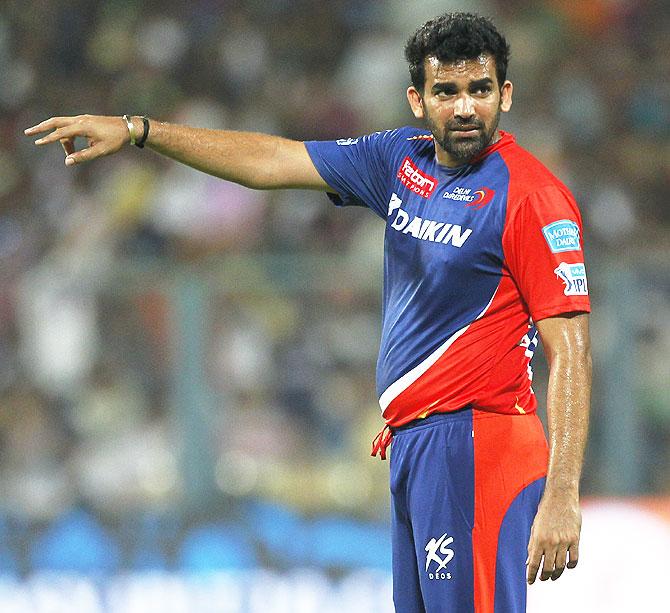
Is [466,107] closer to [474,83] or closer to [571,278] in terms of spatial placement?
[474,83]

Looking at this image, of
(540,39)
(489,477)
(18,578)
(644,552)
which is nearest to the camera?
(489,477)

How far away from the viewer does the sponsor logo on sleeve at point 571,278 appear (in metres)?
3.47

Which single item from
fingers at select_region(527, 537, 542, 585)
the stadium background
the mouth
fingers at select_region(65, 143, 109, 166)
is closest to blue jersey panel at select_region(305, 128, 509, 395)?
the mouth

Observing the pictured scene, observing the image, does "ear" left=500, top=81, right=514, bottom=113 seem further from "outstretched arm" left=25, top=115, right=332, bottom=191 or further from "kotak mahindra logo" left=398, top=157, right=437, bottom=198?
"outstretched arm" left=25, top=115, right=332, bottom=191

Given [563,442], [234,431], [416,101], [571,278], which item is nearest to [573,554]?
[563,442]

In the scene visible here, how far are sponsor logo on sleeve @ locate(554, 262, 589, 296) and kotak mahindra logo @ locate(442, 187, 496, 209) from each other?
317 mm

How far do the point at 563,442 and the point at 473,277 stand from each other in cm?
57

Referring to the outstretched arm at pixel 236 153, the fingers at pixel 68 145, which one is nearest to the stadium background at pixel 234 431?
the outstretched arm at pixel 236 153

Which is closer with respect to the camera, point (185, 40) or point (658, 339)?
point (658, 339)

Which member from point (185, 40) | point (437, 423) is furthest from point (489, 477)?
point (185, 40)

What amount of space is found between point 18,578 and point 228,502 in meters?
1.18

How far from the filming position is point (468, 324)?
3.74 metres

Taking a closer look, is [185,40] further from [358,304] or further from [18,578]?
[18,578]

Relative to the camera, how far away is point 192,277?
22.7 ft
